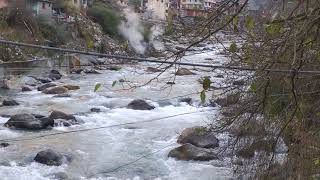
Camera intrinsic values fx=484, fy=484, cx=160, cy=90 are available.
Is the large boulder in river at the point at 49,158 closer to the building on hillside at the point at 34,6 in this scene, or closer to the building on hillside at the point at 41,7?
the building on hillside at the point at 34,6

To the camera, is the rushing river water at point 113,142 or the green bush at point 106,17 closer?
the rushing river water at point 113,142


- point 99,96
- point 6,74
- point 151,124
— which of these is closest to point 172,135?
point 151,124

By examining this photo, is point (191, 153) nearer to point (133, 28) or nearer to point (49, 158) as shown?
point (49, 158)

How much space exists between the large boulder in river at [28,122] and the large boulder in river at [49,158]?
8.91 ft

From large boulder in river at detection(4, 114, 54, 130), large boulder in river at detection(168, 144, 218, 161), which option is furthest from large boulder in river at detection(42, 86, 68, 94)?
large boulder in river at detection(168, 144, 218, 161)

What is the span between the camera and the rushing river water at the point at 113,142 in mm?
9773

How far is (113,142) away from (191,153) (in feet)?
7.47

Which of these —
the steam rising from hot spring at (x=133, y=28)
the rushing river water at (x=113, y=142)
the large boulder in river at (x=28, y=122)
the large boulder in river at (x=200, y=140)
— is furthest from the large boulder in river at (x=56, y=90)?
the steam rising from hot spring at (x=133, y=28)

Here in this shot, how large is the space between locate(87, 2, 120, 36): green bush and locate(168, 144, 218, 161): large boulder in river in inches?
1050

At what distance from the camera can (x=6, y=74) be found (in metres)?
22.5

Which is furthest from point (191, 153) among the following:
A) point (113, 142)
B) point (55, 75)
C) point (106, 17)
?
point (106, 17)

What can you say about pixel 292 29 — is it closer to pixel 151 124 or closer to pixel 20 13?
pixel 151 124

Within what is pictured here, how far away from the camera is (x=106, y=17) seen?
36844 mm

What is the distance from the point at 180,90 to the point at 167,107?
87.0 inches
